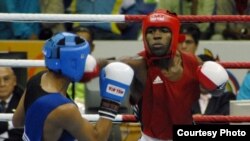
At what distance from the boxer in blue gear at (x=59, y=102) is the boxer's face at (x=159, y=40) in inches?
17.1

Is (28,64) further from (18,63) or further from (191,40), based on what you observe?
(191,40)

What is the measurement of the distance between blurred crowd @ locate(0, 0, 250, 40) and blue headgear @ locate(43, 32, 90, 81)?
2.40 metres

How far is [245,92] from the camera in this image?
Answer: 5461mm

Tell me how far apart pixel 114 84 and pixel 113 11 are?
2.56 meters

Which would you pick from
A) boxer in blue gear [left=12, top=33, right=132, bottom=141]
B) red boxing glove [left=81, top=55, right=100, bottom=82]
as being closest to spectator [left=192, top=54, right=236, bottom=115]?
red boxing glove [left=81, top=55, right=100, bottom=82]

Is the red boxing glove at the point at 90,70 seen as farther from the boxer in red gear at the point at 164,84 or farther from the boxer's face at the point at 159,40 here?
the boxer's face at the point at 159,40

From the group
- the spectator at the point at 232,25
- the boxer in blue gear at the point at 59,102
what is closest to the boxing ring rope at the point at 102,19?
the boxer in blue gear at the point at 59,102

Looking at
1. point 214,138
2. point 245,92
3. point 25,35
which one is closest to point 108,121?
A: point 214,138

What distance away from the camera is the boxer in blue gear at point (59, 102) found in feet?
12.7

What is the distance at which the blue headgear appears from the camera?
391cm

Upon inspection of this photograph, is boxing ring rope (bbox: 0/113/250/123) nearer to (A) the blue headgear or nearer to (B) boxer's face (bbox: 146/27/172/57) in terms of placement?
(B) boxer's face (bbox: 146/27/172/57)

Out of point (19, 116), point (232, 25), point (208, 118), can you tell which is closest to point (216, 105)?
point (208, 118)

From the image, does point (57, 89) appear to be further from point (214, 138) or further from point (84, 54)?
point (214, 138)

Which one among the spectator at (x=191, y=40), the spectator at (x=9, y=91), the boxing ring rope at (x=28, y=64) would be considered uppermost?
the boxing ring rope at (x=28, y=64)
